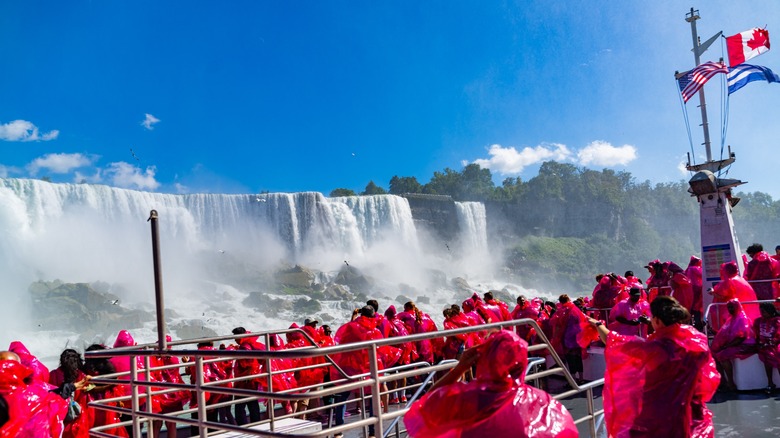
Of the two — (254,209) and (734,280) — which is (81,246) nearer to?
(254,209)

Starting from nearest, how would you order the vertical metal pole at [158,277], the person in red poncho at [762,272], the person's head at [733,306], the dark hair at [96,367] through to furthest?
the vertical metal pole at [158,277]
the dark hair at [96,367]
the person's head at [733,306]
the person in red poncho at [762,272]

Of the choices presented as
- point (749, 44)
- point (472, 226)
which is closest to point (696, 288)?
point (749, 44)

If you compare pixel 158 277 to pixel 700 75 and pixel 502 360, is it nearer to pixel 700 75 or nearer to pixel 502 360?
pixel 502 360

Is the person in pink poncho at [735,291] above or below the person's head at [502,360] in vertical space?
below

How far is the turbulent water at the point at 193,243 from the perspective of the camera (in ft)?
117

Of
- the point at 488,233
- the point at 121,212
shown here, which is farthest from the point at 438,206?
the point at 121,212

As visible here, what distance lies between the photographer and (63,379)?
5.75m

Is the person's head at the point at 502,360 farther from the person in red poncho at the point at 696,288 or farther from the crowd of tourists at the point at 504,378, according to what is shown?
the person in red poncho at the point at 696,288

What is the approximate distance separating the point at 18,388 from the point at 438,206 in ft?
192

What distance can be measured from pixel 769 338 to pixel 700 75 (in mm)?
7589

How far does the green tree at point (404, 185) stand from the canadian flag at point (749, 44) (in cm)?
8681

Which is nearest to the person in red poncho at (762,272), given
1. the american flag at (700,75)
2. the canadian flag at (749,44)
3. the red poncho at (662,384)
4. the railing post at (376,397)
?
the american flag at (700,75)

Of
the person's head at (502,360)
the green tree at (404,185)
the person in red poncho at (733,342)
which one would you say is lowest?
the person in red poncho at (733,342)

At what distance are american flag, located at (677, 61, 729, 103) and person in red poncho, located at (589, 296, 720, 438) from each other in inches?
447
